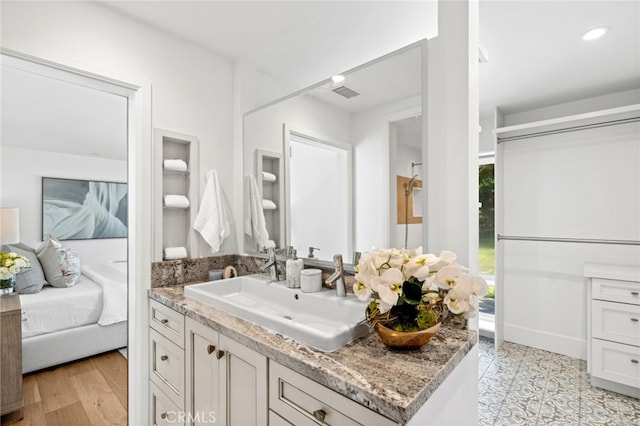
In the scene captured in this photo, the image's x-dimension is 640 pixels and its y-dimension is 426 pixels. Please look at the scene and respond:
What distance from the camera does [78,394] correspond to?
2.32 meters

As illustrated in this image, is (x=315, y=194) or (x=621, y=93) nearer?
(x=315, y=194)

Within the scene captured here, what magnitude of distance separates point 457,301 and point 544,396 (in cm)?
213

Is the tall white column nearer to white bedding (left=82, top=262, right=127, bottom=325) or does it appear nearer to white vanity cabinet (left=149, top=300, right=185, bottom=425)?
white vanity cabinet (left=149, top=300, right=185, bottom=425)

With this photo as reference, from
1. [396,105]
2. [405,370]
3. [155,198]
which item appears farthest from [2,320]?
[396,105]

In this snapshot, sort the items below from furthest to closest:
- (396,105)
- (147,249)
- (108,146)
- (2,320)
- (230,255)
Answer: (108,146) → (230,255) → (2,320) → (147,249) → (396,105)

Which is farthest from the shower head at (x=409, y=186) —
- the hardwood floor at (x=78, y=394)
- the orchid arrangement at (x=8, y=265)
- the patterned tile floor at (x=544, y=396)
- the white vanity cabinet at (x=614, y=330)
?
the orchid arrangement at (x=8, y=265)

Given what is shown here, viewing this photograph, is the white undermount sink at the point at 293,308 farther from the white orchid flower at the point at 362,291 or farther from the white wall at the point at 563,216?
the white wall at the point at 563,216

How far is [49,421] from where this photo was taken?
6.65ft

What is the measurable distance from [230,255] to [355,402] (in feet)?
5.32

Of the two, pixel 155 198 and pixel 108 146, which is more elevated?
pixel 108 146

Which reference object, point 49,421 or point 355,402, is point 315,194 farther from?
point 49,421

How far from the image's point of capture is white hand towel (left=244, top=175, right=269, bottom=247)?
2.06 meters

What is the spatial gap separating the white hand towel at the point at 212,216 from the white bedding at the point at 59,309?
1863mm

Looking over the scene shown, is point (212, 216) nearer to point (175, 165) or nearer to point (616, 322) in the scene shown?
point (175, 165)
